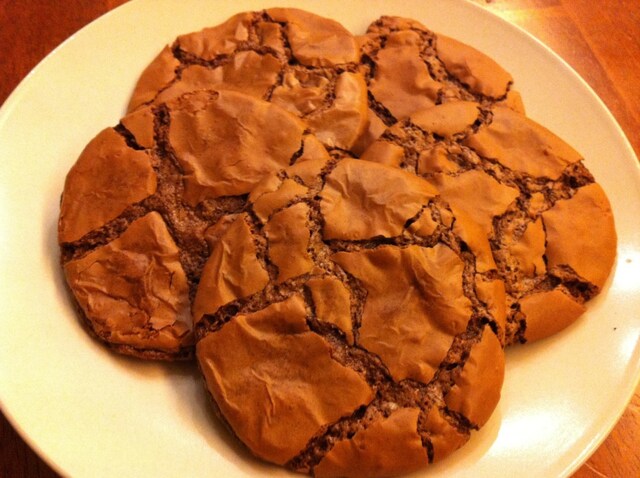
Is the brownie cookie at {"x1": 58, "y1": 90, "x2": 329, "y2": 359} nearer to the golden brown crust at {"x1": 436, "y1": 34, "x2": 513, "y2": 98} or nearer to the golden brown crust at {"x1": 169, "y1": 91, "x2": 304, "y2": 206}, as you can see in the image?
the golden brown crust at {"x1": 169, "y1": 91, "x2": 304, "y2": 206}

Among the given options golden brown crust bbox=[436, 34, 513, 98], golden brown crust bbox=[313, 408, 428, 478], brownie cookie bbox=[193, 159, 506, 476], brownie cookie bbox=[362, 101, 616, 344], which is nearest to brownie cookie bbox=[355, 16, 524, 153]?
golden brown crust bbox=[436, 34, 513, 98]

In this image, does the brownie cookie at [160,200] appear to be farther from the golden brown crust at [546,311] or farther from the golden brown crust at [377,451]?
the golden brown crust at [546,311]

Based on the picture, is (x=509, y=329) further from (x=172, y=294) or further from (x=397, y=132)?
(x=172, y=294)

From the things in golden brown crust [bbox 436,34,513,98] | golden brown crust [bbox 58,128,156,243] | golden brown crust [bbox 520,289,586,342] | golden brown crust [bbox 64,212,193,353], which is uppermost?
golden brown crust [bbox 436,34,513,98]

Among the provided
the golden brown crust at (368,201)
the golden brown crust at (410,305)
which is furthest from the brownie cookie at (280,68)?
the golden brown crust at (410,305)

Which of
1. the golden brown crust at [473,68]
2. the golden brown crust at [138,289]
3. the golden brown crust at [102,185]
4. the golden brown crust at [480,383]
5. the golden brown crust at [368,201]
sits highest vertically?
the golden brown crust at [473,68]

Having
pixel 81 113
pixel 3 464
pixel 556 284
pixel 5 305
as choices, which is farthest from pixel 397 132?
pixel 3 464

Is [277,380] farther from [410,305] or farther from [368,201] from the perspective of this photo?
[368,201]
